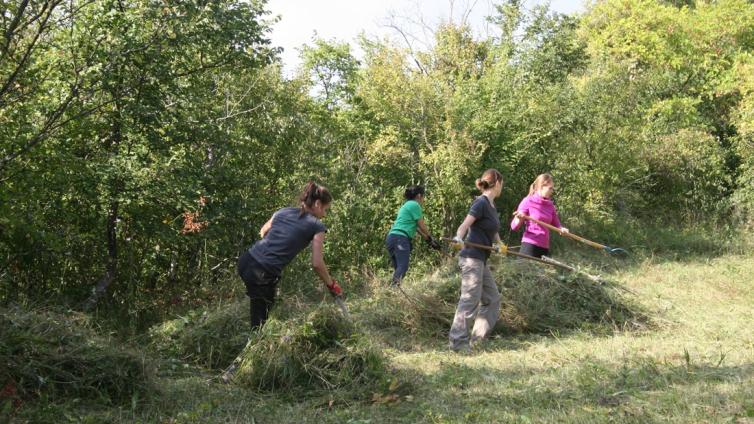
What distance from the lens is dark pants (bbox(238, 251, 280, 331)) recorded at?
486 centimetres

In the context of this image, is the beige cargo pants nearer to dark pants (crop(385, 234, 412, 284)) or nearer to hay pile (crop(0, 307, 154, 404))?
dark pants (crop(385, 234, 412, 284))

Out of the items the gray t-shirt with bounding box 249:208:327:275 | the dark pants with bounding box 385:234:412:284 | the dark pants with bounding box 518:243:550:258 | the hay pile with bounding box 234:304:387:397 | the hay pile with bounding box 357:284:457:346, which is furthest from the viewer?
the dark pants with bounding box 385:234:412:284

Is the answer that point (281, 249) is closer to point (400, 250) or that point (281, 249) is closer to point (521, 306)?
point (521, 306)

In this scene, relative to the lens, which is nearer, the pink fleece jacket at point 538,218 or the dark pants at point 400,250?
the pink fleece jacket at point 538,218

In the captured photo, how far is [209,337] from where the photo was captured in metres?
5.26

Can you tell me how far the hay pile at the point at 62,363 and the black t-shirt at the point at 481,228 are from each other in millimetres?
2918

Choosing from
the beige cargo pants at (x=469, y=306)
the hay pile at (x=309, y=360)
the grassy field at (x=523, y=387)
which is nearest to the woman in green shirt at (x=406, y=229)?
the grassy field at (x=523, y=387)

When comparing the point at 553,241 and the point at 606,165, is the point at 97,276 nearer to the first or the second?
the point at 553,241

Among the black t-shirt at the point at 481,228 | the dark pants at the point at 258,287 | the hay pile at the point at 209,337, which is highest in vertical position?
the black t-shirt at the point at 481,228

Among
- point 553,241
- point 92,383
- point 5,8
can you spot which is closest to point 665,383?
point 92,383

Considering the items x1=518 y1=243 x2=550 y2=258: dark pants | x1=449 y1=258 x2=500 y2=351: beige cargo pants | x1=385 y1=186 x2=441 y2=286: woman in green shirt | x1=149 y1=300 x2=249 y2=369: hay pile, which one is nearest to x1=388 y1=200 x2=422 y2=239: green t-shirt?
x1=385 y1=186 x2=441 y2=286: woman in green shirt

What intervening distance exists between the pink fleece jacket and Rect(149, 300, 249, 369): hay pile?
3.34 m

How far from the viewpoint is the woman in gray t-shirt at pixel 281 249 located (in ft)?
15.9

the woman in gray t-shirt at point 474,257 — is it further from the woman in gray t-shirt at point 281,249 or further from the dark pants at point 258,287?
the dark pants at point 258,287
